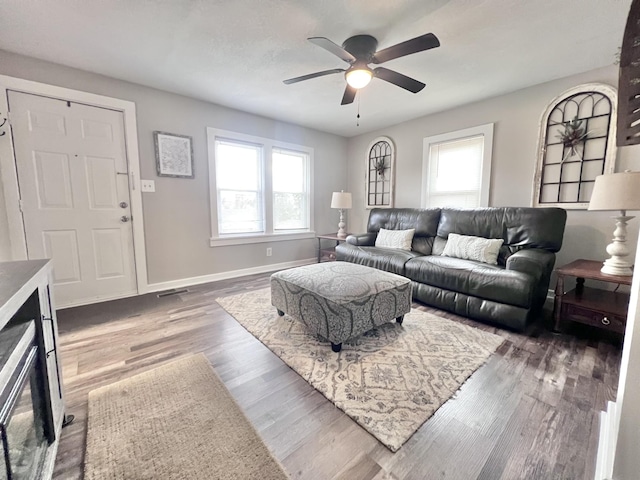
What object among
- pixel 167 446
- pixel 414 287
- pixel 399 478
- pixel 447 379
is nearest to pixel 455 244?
pixel 414 287

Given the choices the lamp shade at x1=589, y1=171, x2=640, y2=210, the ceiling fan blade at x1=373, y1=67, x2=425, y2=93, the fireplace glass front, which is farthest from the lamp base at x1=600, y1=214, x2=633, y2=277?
the fireplace glass front

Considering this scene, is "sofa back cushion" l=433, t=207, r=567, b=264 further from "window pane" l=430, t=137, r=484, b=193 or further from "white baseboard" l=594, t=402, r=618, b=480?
"white baseboard" l=594, t=402, r=618, b=480

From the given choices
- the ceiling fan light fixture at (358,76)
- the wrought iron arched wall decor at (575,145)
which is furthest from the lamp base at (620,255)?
the ceiling fan light fixture at (358,76)

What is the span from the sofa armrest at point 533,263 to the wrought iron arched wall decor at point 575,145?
88cm

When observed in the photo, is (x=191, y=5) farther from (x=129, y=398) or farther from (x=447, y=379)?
(x=447, y=379)

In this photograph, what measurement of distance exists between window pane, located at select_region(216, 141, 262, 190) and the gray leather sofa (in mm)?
1748

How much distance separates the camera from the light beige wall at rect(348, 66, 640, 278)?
2607 mm

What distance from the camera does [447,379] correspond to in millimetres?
1591

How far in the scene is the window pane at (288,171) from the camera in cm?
419

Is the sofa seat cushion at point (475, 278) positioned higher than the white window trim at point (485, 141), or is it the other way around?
the white window trim at point (485, 141)

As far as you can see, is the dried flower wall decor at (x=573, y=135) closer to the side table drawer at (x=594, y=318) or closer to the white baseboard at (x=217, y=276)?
the side table drawer at (x=594, y=318)

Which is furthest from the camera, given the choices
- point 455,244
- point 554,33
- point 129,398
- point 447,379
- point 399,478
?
point 455,244

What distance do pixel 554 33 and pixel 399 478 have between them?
10.1 ft

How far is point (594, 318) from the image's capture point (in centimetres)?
198
